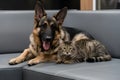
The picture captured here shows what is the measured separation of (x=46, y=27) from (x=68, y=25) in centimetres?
69

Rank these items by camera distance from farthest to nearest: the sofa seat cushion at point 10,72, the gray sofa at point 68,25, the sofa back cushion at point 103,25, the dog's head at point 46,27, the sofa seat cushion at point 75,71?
the sofa back cushion at point 103,25
the dog's head at point 46,27
the sofa seat cushion at point 10,72
the gray sofa at point 68,25
the sofa seat cushion at point 75,71

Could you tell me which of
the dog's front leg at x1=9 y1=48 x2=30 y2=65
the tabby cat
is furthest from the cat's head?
the dog's front leg at x1=9 y1=48 x2=30 y2=65

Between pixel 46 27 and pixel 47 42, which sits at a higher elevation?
pixel 46 27

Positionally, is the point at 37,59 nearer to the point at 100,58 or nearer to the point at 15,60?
the point at 15,60

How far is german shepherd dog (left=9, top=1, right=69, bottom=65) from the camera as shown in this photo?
2.49 m

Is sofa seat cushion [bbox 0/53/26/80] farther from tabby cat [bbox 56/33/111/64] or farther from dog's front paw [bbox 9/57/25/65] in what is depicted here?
tabby cat [bbox 56/33/111/64]

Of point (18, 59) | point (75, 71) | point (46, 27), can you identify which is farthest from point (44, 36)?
point (75, 71)

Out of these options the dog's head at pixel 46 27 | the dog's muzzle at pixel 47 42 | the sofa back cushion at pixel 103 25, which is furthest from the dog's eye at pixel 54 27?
the sofa back cushion at pixel 103 25

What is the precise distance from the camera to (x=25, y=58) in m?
2.68

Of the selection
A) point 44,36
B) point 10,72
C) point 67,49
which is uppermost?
Answer: point 44,36

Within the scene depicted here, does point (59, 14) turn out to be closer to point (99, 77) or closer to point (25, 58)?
point (25, 58)

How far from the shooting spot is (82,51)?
2.56 m

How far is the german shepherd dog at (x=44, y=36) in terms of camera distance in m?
2.49

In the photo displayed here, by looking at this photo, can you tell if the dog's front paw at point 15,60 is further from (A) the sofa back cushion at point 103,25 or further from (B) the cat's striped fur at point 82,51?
(A) the sofa back cushion at point 103,25
